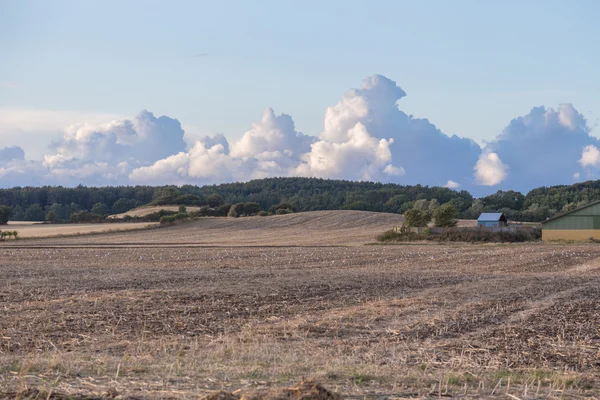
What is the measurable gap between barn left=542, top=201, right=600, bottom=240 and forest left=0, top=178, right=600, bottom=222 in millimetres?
39858

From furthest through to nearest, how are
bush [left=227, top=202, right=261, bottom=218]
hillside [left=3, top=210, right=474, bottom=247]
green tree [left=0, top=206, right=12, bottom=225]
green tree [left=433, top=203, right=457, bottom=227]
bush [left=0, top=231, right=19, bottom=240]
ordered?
bush [left=227, top=202, right=261, bottom=218]
green tree [left=0, top=206, right=12, bottom=225]
bush [left=0, top=231, right=19, bottom=240]
hillside [left=3, top=210, right=474, bottom=247]
green tree [left=433, top=203, right=457, bottom=227]

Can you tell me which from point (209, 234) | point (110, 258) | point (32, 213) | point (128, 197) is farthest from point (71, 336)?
point (128, 197)

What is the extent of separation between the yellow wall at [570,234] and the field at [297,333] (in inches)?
1608

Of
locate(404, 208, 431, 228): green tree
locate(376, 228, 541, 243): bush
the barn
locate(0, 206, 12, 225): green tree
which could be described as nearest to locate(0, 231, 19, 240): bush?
→ locate(0, 206, 12, 225): green tree

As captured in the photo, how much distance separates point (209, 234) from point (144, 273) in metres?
61.5

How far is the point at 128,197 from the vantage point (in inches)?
→ 7013

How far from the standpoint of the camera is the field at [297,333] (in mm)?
8664

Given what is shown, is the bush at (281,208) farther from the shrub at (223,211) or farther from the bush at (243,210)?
the shrub at (223,211)

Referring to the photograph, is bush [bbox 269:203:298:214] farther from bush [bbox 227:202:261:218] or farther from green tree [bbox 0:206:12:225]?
green tree [bbox 0:206:12:225]

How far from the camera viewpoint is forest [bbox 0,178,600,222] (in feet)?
420

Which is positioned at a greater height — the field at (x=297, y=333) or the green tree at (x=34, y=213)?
the green tree at (x=34, y=213)

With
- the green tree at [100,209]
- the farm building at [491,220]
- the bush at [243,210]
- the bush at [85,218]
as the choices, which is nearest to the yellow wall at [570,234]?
the farm building at [491,220]

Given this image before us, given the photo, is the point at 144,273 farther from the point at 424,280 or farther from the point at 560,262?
the point at 560,262

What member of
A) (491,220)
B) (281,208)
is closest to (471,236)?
(491,220)
